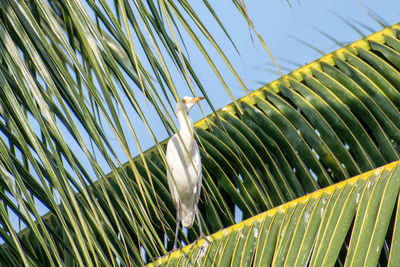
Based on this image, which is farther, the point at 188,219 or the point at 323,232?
the point at 188,219

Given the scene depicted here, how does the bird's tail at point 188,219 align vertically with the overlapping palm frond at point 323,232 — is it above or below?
below

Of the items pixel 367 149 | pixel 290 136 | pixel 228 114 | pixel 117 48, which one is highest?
pixel 117 48

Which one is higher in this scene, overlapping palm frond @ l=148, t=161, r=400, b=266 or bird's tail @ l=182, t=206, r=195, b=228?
overlapping palm frond @ l=148, t=161, r=400, b=266

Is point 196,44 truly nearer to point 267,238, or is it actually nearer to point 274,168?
point 267,238

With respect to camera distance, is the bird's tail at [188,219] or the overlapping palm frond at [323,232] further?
the bird's tail at [188,219]

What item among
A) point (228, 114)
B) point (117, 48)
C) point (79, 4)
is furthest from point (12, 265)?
point (228, 114)

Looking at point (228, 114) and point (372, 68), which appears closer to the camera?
point (372, 68)

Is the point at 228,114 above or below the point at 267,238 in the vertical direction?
above

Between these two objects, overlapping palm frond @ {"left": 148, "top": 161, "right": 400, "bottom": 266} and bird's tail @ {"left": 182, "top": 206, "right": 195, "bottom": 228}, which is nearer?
overlapping palm frond @ {"left": 148, "top": 161, "right": 400, "bottom": 266}

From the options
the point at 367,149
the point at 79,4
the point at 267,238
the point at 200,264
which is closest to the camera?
the point at 79,4

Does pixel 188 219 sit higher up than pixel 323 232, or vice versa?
pixel 323 232

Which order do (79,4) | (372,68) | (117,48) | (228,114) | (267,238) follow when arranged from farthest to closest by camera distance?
(228,114)
(372,68)
(267,238)
(117,48)
(79,4)

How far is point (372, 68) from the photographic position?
2.94m

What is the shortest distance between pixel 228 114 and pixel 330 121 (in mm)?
565
